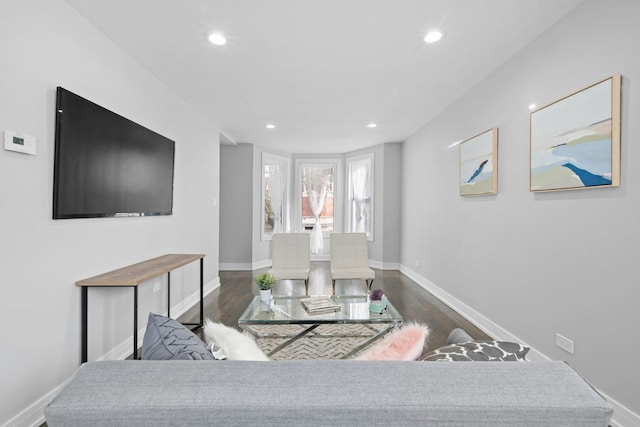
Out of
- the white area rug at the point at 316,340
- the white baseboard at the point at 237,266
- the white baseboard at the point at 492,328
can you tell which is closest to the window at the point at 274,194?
the white baseboard at the point at 237,266

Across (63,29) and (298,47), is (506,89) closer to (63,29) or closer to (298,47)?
(298,47)

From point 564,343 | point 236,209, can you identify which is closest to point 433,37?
point 564,343

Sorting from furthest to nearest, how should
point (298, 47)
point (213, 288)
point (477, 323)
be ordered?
point (213, 288) → point (477, 323) → point (298, 47)

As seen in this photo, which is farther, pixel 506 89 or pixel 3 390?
pixel 506 89

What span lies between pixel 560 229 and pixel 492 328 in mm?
1255

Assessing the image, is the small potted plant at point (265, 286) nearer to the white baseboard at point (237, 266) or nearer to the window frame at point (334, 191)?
the white baseboard at point (237, 266)

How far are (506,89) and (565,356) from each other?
7.16 feet

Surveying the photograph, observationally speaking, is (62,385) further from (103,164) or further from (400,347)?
(400,347)

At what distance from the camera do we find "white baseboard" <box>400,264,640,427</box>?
175cm

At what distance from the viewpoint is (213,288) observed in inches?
188

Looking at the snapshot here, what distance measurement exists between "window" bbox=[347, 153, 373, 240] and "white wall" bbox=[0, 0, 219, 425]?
4.65 m

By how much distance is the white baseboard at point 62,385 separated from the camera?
1.75 metres

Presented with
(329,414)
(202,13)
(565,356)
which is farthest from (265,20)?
(565,356)

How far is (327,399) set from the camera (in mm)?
704
